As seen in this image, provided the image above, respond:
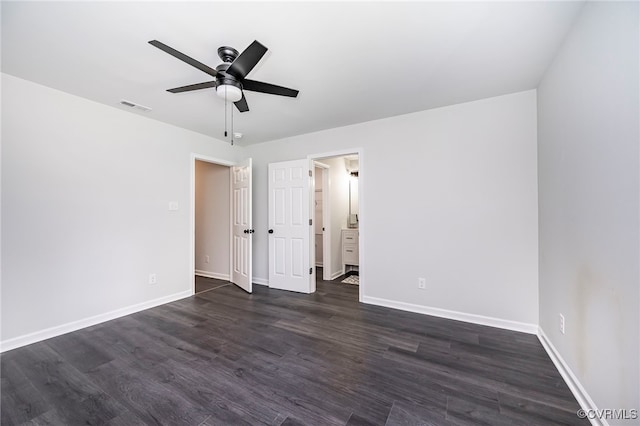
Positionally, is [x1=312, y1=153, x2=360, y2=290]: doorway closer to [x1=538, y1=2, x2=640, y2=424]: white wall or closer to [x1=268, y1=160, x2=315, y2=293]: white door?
[x1=268, y1=160, x2=315, y2=293]: white door

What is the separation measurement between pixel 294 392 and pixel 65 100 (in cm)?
359

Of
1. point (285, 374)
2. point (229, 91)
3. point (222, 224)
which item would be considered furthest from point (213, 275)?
point (229, 91)

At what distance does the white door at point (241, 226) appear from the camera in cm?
411

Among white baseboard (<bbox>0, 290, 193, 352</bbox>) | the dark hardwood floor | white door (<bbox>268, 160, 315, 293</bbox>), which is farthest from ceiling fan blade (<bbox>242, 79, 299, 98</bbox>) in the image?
white baseboard (<bbox>0, 290, 193, 352</bbox>)

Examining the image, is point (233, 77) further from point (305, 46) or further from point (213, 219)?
point (213, 219)

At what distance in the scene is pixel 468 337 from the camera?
2543mm

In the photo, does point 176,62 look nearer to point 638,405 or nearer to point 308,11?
point 308,11

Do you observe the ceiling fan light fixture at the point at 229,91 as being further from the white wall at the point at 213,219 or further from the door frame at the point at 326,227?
the white wall at the point at 213,219

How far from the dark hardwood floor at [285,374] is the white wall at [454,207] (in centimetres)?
43

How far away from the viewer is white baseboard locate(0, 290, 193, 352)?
236 centimetres

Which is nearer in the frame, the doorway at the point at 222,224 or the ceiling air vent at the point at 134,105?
the ceiling air vent at the point at 134,105

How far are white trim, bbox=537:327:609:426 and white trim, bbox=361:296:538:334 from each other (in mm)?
278

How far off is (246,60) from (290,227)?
2767 millimetres

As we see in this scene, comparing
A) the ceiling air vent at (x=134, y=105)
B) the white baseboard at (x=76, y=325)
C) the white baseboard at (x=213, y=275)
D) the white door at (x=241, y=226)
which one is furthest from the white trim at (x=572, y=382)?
the ceiling air vent at (x=134, y=105)
